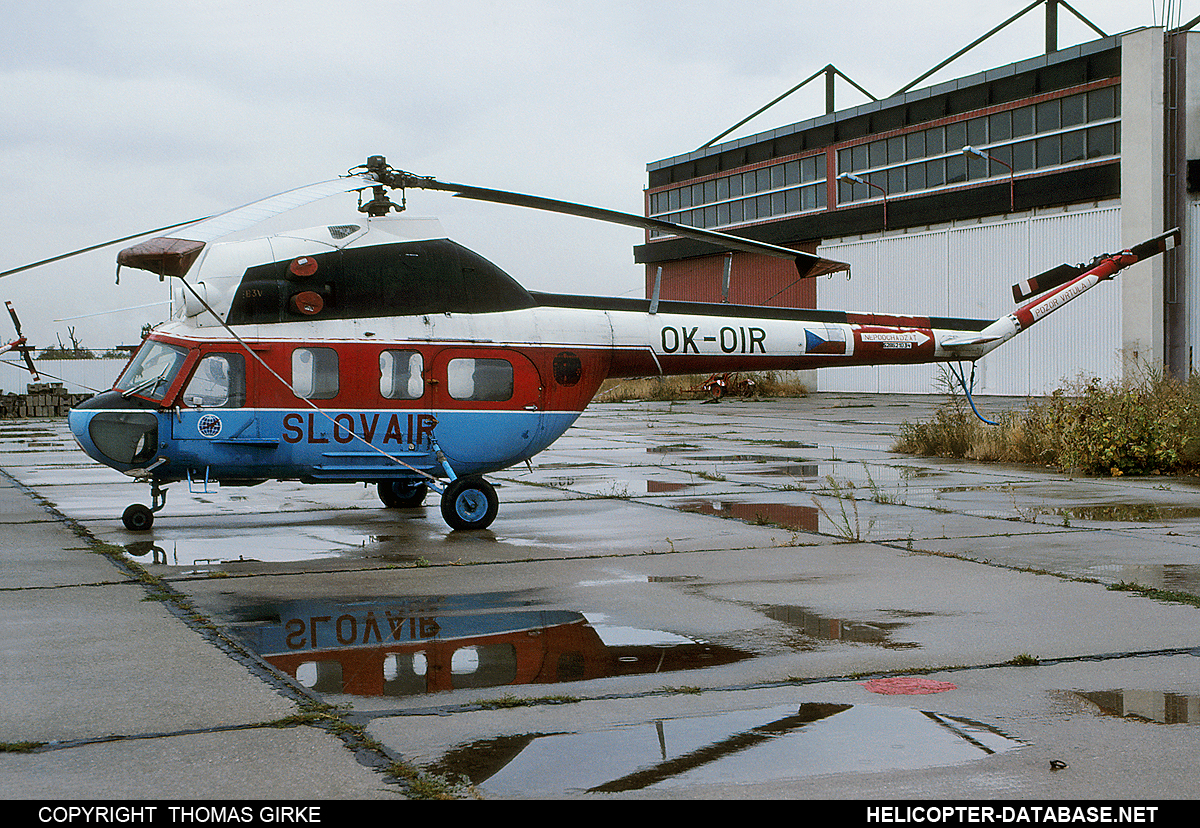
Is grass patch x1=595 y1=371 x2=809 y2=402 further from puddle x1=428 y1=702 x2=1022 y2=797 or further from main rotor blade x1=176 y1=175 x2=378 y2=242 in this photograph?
puddle x1=428 y1=702 x2=1022 y2=797

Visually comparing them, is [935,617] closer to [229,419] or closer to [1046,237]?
[229,419]

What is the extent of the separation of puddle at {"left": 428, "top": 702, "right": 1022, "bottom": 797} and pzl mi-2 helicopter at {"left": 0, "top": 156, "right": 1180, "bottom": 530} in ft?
20.5

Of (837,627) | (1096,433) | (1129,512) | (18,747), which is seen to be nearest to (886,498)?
(1129,512)

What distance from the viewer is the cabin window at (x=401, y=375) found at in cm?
1127

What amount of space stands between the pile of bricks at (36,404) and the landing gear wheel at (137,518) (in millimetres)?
28996

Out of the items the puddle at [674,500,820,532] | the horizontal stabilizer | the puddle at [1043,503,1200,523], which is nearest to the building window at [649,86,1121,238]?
the horizontal stabilizer

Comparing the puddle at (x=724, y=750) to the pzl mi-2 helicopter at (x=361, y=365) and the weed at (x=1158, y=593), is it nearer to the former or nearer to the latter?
the weed at (x=1158, y=593)

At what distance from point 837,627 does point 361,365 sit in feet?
19.5

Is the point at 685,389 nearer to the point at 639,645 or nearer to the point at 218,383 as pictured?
the point at 218,383

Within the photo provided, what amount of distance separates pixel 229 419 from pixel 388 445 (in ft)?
4.88

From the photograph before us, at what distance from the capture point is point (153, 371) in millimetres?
10922

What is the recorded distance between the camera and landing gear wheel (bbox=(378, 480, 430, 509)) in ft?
42.8

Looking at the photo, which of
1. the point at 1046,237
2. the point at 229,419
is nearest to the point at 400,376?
the point at 229,419
